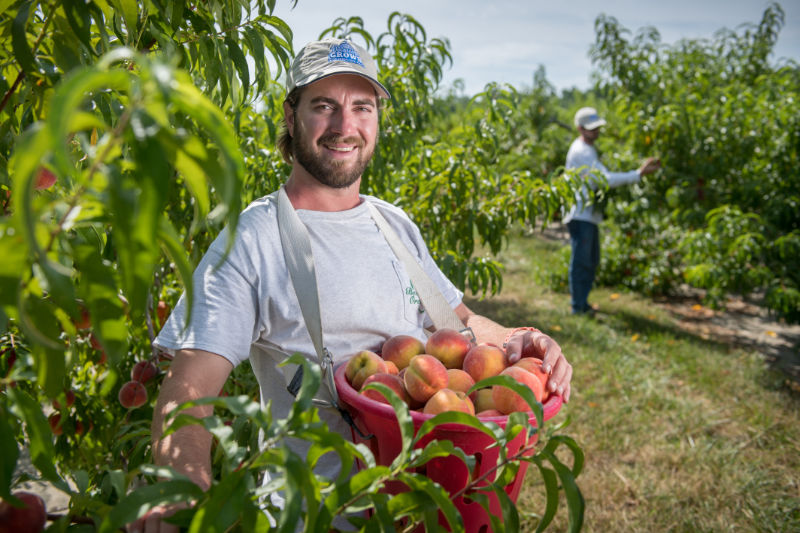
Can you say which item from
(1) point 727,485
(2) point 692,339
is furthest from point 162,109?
(2) point 692,339

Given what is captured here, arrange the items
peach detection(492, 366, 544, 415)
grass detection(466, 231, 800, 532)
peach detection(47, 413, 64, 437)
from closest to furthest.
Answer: peach detection(492, 366, 544, 415), peach detection(47, 413, 64, 437), grass detection(466, 231, 800, 532)

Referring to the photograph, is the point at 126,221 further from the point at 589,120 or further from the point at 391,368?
the point at 589,120

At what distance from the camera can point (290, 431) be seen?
0.54 m

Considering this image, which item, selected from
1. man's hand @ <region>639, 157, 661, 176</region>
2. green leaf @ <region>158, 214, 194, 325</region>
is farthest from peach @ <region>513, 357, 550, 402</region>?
man's hand @ <region>639, 157, 661, 176</region>

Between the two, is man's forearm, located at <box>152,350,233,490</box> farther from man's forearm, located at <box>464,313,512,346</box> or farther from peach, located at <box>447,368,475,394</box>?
man's forearm, located at <box>464,313,512,346</box>

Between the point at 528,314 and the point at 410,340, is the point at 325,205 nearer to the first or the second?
the point at 410,340

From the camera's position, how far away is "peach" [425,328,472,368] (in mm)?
1269

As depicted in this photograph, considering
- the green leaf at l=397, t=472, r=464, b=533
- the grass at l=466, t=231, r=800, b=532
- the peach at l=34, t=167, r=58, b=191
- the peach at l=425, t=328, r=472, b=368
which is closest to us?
the green leaf at l=397, t=472, r=464, b=533

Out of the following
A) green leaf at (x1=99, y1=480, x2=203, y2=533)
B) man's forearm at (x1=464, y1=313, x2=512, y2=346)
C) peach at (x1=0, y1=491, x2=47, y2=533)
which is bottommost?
man's forearm at (x1=464, y1=313, x2=512, y2=346)

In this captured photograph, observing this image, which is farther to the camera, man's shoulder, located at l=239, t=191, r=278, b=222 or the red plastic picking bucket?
man's shoulder, located at l=239, t=191, r=278, b=222

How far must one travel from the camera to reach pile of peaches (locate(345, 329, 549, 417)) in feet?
3.40

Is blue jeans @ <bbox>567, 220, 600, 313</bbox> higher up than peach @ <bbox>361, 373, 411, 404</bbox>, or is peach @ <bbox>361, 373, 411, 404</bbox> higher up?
peach @ <bbox>361, 373, 411, 404</bbox>

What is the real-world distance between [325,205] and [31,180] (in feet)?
3.99

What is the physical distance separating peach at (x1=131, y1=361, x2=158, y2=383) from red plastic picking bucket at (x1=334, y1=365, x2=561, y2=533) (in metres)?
0.79
